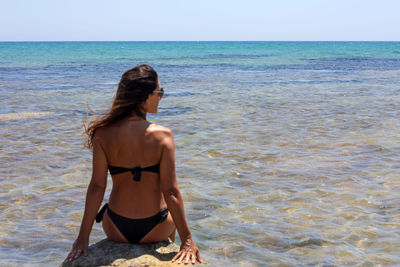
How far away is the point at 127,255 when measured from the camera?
3371mm

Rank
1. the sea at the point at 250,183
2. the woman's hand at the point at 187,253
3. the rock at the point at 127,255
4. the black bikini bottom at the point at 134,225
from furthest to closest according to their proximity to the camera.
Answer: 1. the sea at the point at 250,183
2. the black bikini bottom at the point at 134,225
3. the woman's hand at the point at 187,253
4. the rock at the point at 127,255

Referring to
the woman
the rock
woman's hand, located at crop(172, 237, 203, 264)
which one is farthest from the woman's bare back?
woman's hand, located at crop(172, 237, 203, 264)

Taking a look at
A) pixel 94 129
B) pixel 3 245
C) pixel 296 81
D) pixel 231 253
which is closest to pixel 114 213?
pixel 94 129

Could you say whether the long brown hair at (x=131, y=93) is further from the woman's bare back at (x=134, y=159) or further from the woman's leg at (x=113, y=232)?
the woman's leg at (x=113, y=232)

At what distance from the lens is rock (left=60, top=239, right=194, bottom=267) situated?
10.8 feet

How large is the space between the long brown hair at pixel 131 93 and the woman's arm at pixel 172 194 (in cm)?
35

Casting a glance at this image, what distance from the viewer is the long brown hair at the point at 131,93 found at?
3.36 m

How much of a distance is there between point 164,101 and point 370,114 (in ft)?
24.3

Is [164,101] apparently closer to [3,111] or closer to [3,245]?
[3,111]

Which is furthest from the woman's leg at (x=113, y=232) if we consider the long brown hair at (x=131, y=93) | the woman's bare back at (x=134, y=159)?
the long brown hair at (x=131, y=93)

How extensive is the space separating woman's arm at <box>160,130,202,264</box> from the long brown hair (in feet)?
1.14

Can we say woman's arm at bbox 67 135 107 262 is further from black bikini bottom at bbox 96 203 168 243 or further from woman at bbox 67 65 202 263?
black bikini bottom at bbox 96 203 168 243

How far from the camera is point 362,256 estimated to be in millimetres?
4363

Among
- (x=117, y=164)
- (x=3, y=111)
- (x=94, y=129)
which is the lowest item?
(x=3, y=111)
